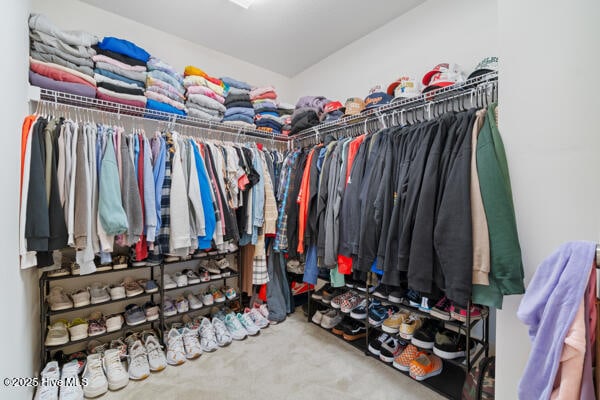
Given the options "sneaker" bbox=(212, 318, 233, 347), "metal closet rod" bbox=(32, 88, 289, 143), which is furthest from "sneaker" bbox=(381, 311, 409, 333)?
"metal closet rod" bbox=(32, 88, 289, 143)

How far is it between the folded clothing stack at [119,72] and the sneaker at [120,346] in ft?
5.61

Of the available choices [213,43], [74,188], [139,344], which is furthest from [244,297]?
[213,43]

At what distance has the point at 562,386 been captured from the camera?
588mm

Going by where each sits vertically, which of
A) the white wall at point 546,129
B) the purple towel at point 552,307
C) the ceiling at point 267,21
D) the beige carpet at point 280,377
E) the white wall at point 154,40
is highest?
the ceiling at point 267,21

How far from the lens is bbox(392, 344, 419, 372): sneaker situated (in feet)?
5.32

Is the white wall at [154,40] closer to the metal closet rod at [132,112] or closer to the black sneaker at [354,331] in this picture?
the metal closet rod at [132,112]

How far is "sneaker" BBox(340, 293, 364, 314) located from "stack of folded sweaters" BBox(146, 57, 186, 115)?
205cm

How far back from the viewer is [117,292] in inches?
70.6

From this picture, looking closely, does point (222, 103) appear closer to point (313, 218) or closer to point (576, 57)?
point (313, 218)

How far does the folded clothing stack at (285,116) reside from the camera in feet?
8.75

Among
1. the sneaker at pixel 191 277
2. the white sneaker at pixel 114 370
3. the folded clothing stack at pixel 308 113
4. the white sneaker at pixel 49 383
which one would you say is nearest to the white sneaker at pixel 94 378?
the white sneaker at pixel 114 370

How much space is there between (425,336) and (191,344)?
160 cm

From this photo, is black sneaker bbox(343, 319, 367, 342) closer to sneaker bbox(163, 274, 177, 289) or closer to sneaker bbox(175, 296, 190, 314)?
sneaker bbox(175, 296, 190, 314)

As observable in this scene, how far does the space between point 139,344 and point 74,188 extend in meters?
1.12
